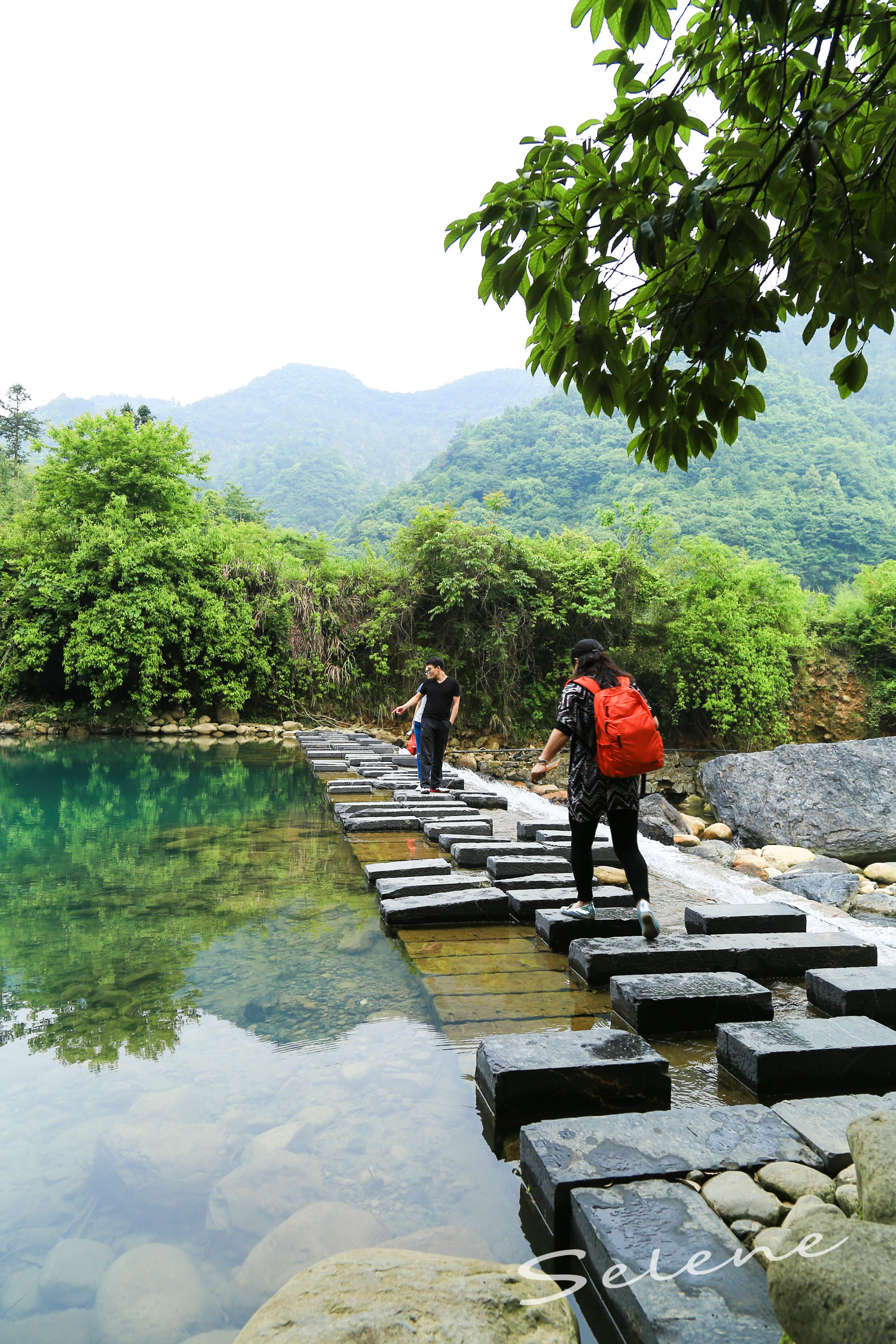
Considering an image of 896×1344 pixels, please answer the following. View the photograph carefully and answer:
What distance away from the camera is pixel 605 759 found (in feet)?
12.5

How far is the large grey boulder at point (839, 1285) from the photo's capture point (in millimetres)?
1122

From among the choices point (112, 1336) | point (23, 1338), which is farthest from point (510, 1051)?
point (23, 1338)

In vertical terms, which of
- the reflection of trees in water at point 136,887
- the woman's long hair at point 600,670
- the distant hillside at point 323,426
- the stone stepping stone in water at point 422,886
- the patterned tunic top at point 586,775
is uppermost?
the distant hillside at point 323,426

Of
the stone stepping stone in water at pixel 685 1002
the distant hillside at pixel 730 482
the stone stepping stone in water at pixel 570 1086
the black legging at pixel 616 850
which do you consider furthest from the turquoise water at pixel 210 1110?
the distant hillside at pixel 730 482

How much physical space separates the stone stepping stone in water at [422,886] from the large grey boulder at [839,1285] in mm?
3218

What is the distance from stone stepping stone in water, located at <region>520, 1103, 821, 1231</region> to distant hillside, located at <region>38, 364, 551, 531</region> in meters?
61.9

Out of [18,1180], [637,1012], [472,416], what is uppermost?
[472,416]

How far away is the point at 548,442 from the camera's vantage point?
39.9m

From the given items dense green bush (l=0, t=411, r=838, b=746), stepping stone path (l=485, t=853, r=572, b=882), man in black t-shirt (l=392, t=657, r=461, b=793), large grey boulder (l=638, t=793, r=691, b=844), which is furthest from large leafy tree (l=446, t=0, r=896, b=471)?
dense green bush (l=0, t=411, r=838, b=746)

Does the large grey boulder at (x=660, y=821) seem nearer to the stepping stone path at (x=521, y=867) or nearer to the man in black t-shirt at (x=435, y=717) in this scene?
the man in black t-shirt at (x=435, y=717)

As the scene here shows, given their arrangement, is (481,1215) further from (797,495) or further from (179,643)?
(797,495)

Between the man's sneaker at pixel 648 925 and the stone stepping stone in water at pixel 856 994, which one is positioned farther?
the man's sneaker at pixel 648 925

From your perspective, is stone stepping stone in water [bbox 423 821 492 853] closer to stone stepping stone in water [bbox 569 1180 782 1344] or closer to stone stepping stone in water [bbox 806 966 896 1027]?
stone stepping stone in water [bbox 806 966 896 1027]

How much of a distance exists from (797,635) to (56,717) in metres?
16.9
